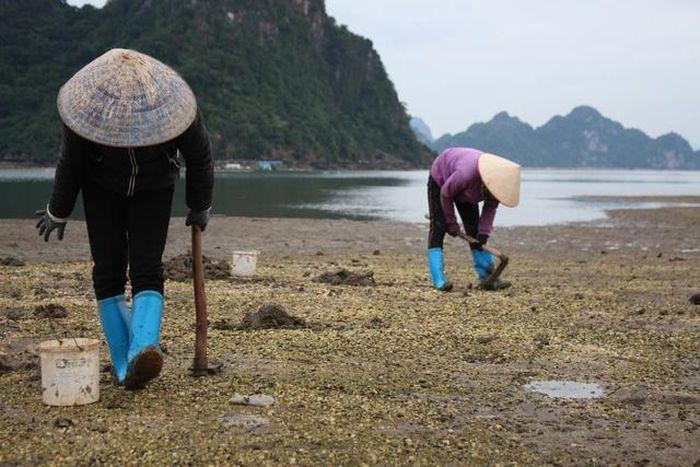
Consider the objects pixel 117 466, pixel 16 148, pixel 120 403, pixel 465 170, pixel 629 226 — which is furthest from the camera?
pixel 16 148

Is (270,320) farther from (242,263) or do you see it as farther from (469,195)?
(242,263)

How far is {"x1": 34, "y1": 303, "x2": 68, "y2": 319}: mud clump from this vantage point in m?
7.70

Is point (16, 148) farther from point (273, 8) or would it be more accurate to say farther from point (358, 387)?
point (358, 387)

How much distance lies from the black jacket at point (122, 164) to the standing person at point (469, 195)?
526cm

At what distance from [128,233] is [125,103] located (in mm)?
802

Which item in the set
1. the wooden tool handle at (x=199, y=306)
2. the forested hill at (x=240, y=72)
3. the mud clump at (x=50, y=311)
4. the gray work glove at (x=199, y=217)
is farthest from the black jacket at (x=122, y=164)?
the forested hill at (x=240, y=72)

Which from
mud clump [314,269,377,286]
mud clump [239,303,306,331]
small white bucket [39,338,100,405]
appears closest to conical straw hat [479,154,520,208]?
mud clump [314,269,377,286]

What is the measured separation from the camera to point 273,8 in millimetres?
172125

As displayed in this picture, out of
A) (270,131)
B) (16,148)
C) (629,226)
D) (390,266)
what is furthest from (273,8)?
(390,266)

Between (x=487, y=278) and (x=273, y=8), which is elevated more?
(x=273, y=8)

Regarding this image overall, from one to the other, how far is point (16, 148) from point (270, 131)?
133 ft

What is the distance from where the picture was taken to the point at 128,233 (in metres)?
5.12

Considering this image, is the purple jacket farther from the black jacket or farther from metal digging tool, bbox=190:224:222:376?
the black jacket

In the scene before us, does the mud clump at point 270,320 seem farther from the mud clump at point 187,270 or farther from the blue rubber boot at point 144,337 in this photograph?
the mud clump at point 187,270
